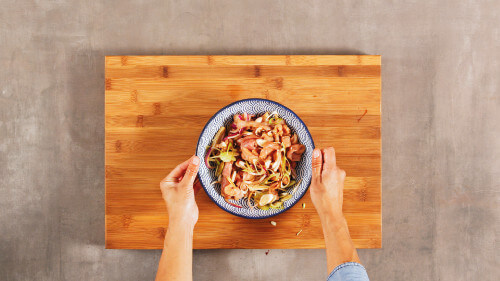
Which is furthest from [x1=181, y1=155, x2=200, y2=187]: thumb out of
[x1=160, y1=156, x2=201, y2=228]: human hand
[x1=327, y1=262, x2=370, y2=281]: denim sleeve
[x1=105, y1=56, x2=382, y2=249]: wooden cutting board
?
[x1=327, y1=262, x2=370, y2=281]: denim sleeve

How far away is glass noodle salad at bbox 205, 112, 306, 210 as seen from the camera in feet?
3.34

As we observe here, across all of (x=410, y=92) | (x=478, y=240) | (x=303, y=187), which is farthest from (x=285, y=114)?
(x=478, y=240)

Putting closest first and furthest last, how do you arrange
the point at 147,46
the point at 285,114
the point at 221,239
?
the point at 285,114
the point at 221,239
the point at 147,46

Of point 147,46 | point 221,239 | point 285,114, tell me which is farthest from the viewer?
point 147,46

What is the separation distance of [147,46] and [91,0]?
0.29m

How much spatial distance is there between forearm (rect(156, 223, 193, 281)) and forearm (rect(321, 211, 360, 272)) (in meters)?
0.46

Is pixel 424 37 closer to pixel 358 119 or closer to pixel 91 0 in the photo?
pixel 358 119

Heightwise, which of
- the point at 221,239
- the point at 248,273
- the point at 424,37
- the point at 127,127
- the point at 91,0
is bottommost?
the point at 248,273

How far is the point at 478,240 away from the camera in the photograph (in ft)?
4.36

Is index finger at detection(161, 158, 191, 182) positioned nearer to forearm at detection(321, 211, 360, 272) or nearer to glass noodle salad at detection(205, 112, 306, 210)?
glass noodle salad at detection(205, 112, 306, 210)

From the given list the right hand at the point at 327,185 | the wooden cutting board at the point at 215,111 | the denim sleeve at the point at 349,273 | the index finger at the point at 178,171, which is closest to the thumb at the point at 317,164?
the right hand at the point at 327,185

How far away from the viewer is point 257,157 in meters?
1.02

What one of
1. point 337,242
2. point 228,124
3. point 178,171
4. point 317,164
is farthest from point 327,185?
point 178,171

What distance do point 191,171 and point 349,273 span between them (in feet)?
1.99
